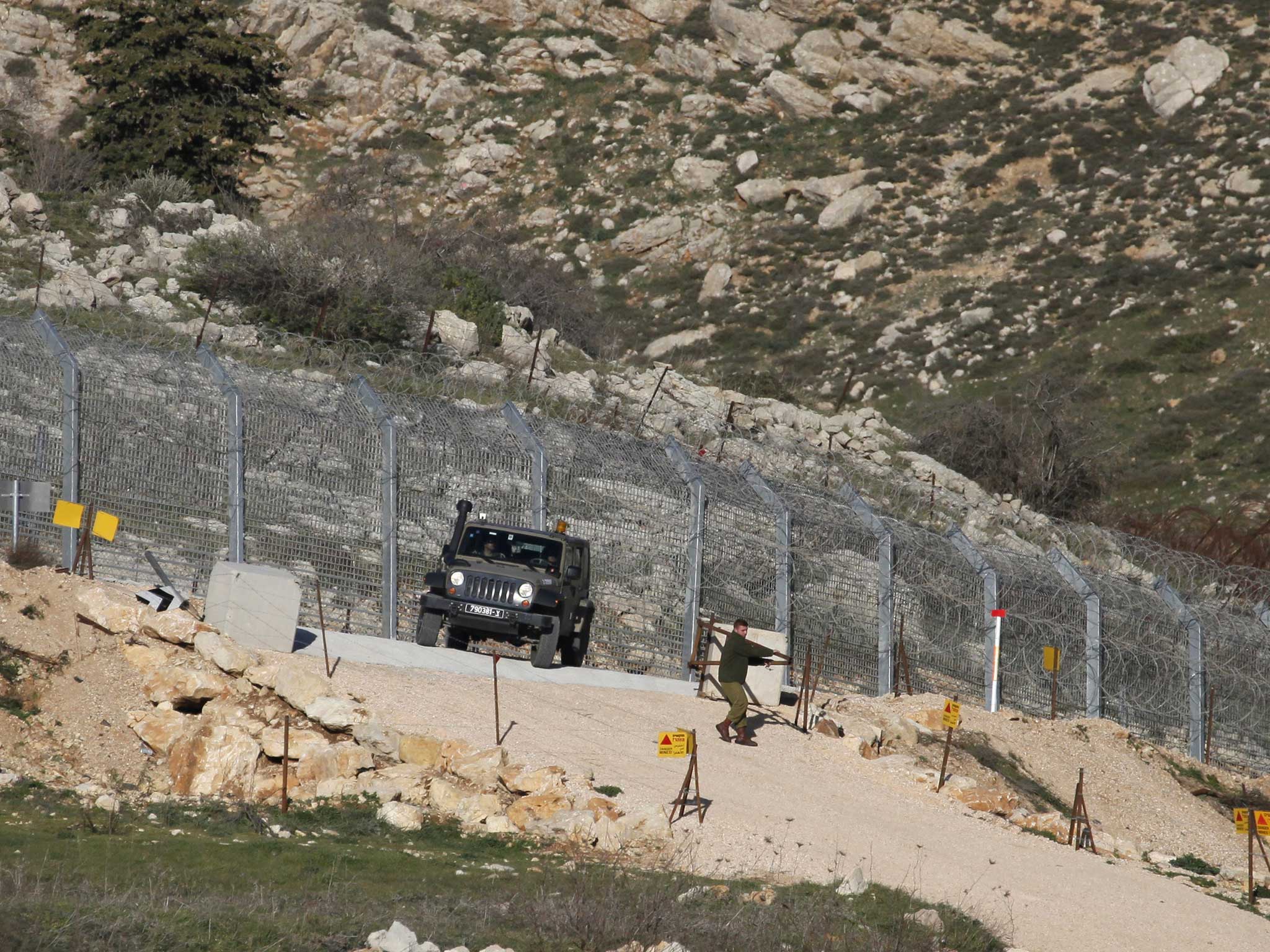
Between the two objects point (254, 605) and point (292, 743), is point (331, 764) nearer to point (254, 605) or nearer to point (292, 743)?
point (292, 743)

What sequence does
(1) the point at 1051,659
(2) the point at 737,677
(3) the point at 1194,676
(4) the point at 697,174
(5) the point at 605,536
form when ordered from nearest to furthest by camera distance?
(2) the point at 737,677 → (5) the point at 605,536 → (1) the point at 1051,659 → (3) the point at 1194,676 → (4) the point at 697,174

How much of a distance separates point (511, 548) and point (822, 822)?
636 cm

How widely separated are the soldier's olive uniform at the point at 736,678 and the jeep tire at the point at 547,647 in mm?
2589

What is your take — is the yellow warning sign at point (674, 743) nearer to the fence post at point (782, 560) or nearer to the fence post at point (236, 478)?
the fence post at point (236, 478)

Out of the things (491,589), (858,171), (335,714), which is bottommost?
(335,714)

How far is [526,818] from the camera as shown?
12859 millimetres

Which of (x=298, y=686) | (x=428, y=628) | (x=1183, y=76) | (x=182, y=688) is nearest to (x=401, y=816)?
(x=298, y=686)

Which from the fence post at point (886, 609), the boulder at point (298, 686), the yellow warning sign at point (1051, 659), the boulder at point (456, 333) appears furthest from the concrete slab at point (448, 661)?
the boulder at point (456, 333)

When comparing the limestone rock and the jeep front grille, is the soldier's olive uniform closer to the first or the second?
the jeep front grille

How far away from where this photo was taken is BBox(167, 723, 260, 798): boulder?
1320cm

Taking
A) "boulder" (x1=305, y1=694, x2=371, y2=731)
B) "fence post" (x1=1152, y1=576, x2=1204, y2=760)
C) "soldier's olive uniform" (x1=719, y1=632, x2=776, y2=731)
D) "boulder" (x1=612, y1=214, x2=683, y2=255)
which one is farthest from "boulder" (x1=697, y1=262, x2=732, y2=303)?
"boulder" (x1=305, y1=694, x2=371, y2=731)

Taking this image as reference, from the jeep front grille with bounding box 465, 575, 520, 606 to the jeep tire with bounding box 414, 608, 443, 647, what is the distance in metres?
0.56

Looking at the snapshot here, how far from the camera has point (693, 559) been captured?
2100cm

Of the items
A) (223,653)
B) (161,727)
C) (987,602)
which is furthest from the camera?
(987,602)
